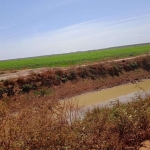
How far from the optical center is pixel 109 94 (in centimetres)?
2003

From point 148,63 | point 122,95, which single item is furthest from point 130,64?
point 122,95

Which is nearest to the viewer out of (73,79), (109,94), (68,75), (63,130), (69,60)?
(63,130)

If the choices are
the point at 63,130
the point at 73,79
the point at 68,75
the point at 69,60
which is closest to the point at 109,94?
the point at 73,79

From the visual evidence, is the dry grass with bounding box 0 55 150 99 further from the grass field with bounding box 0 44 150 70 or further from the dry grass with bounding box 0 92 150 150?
the dry grass with bounding box 0 92 150 150

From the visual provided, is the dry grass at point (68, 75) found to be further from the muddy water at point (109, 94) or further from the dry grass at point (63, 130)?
the dry grass at point (63, 130)

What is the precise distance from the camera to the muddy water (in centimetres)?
1816

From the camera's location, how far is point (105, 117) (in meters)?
6.18

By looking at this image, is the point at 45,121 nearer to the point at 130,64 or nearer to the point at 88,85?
the point at 88,85

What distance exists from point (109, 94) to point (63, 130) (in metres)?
15.1

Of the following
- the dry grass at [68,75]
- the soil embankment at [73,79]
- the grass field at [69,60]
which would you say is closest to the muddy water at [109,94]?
the soil embankment at [73,79]

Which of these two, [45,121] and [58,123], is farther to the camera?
[58,123]

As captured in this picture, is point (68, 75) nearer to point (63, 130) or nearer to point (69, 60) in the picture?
point (69, 60)

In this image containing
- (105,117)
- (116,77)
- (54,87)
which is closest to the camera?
(105,117)

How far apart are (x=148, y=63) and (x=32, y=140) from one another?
2511cm
